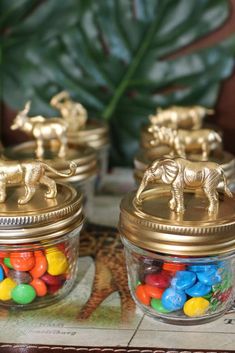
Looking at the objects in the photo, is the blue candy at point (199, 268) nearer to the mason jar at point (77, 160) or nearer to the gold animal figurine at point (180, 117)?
the mason jar at point (77, 160)

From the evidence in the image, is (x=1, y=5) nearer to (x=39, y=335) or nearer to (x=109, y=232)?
(x=109, y=232)

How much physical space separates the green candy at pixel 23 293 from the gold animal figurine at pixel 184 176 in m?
0.18

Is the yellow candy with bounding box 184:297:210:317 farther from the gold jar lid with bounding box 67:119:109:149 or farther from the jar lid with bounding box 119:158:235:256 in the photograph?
the gold jar lid with bounding box 67:119:109:149

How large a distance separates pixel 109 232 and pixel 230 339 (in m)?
0.33

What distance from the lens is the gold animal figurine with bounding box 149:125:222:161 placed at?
0.90 metres

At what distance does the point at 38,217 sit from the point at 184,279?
18 cm

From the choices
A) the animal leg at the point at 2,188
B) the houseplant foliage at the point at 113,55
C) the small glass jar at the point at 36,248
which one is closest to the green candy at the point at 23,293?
the small glass jar at the point at 36,248

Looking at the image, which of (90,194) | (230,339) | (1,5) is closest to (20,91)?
(1,5)

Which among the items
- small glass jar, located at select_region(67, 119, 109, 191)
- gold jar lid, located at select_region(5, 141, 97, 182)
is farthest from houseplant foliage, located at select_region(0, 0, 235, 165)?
gold jar lid, located at select_region(5, 141, 97, 182)

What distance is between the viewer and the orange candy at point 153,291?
0.67 meters

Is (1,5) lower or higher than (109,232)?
higher

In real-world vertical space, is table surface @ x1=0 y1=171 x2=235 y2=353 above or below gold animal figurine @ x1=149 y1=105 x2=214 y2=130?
below

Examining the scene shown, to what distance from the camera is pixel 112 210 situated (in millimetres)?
1027

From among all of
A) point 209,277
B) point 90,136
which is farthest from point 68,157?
point 209,277
